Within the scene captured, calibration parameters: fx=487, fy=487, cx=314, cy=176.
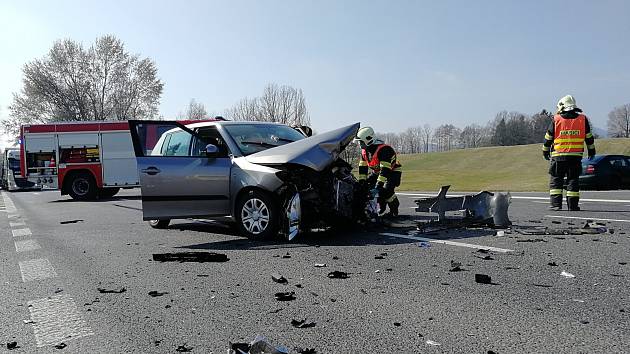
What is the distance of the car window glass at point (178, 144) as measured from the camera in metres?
7.43

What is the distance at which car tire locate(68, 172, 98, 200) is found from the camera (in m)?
19.7

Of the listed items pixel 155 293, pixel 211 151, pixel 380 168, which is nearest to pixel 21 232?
pixel 211 151

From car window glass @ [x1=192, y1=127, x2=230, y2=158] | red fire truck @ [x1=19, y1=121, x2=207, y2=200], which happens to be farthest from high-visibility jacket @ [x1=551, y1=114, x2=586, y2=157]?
red fire truck @ [x1=19, y1=121, x2=207, y2=200]

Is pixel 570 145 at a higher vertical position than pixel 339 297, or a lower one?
higher

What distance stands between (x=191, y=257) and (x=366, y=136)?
4.17m

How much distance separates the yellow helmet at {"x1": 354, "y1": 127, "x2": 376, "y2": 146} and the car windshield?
1282 millimetres

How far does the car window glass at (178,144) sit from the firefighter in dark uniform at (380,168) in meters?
2.74

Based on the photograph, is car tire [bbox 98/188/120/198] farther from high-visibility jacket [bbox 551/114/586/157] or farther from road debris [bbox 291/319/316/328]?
road debris [bbox 291/319/316/328]

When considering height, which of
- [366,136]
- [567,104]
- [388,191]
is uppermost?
[567,104]

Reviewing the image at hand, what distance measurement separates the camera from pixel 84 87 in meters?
52.4

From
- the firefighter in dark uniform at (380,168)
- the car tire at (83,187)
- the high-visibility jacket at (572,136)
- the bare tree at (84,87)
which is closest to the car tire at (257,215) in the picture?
the firefighter in dark uniform at (380,168)

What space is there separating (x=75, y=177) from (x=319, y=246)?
16.9 m

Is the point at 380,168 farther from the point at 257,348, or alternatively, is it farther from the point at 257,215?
the point at 257,348

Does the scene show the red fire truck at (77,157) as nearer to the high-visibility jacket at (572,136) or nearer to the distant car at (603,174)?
the high-visibility jacket at (572,136)
